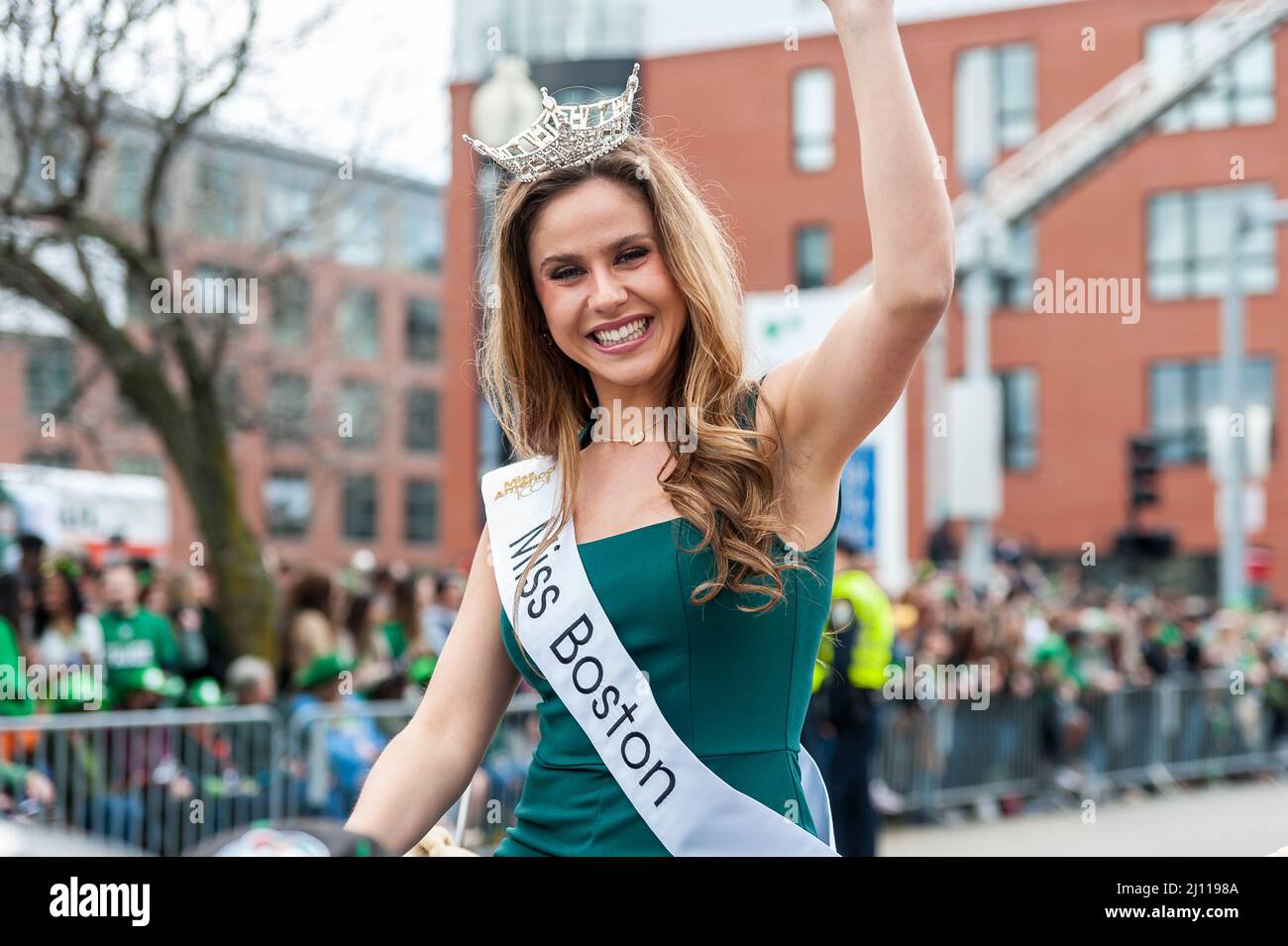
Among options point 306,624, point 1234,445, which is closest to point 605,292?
point 306,624

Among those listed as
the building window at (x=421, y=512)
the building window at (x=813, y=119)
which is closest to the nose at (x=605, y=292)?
the building window at (x=813, y=119)

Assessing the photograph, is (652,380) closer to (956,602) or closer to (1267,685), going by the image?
(956,602)

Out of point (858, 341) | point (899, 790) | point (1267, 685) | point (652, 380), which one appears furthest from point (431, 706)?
point (1267, 685)

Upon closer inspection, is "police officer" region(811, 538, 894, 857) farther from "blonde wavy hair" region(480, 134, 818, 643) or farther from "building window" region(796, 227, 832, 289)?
"building window" region(796, 227, 832, 289)

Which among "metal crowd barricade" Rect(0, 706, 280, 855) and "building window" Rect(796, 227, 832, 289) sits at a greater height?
"building window" Rect(796, 227, 832, 289)

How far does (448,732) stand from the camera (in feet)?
6.89

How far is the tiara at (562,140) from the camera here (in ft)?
7.02

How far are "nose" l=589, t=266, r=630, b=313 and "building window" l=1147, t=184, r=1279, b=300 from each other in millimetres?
28636

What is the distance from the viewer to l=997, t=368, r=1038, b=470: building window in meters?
31.0

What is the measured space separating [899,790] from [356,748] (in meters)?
4.66

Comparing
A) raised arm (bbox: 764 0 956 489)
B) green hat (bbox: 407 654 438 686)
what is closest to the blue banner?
green hat (bbox: 407 654 438 686)

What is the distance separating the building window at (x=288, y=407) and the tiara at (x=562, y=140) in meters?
8.80

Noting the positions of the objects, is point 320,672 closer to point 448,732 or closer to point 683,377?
point 448,732
